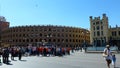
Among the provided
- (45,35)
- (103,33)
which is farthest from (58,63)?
(45,35)

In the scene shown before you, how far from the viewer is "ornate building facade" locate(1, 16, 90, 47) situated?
394 feet

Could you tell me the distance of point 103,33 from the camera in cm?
10238

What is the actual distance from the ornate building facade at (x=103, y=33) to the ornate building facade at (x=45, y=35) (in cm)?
2097

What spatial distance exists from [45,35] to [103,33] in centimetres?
3181

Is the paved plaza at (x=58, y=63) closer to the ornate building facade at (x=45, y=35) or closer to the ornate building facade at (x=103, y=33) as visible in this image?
the ornate building facade at (x=103, y=33)

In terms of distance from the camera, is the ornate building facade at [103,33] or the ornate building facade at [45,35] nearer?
the ornate building facade at [103,33]

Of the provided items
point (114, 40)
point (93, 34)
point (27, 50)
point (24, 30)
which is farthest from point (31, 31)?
point (27, 50)

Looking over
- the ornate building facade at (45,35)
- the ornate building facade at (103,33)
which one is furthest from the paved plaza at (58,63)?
the ornate building facade at (45,35)

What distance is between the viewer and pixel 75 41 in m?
127

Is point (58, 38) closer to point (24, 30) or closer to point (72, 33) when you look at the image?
point (72, 33)

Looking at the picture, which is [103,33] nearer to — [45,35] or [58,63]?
[45,35]

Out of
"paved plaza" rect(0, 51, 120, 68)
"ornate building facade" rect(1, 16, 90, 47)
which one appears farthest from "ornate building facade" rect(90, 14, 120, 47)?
"paved plaza" rect(0, 51, 120, 68)

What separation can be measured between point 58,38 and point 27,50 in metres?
81.2

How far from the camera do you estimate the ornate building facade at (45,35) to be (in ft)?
394
